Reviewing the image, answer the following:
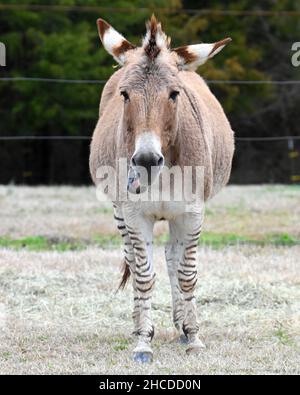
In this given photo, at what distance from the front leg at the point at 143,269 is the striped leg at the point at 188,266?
0.88 ft

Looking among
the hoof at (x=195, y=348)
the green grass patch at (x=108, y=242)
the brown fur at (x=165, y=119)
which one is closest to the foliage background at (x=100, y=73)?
the green grass patch at (x=108, y=242)

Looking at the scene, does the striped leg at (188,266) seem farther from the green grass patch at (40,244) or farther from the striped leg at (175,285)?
the green grass patch at (40,244)

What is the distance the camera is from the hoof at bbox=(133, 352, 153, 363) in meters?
5.82

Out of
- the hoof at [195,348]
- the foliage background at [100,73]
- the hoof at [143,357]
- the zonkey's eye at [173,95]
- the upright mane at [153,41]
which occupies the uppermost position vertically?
the foliage background at [100,73]

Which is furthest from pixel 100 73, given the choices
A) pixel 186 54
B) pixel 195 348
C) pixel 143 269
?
pixel 195 348

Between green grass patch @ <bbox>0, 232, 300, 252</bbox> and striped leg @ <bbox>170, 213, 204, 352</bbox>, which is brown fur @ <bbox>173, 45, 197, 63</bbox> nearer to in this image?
striped leg @ <bbox>170, 213, 204, 352</bbox>

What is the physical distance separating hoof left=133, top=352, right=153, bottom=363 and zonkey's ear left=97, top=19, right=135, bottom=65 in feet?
6.86

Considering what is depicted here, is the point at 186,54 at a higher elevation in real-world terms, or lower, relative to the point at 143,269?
higher

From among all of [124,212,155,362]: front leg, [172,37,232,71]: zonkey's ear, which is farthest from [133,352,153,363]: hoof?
[172,37,232,71]: zonkey's ear

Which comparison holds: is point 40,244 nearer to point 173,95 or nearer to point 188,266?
point 188,266

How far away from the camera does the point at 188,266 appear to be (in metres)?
6.36

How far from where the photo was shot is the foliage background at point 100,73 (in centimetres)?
2555

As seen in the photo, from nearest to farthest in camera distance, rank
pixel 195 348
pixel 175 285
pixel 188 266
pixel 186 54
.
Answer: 1. pixel 186 54
2. pixel 195 348
3. pixel 188 266
4. pixel 175 285

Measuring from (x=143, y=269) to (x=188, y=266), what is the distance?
1.26 feet
